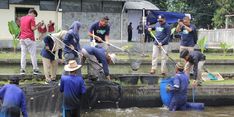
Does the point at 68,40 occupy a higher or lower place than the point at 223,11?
lower

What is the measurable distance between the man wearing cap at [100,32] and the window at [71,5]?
55.3 feet

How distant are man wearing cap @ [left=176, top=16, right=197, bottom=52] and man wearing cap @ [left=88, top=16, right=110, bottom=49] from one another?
2387 millimetres

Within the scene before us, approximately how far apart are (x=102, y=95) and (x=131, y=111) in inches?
37.4

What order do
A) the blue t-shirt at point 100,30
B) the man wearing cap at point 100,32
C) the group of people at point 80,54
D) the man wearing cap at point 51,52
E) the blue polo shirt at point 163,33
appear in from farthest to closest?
the blue polo shirt at point 163,33 < the blue t-shirt at point 100,30 < the man wearing cap at point 100,32 < the man wearing cap at point 51,52 < the group of people at point 80,54

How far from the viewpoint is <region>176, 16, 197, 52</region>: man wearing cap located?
14586 mm

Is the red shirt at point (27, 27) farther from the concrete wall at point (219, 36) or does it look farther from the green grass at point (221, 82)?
the concrete wall at point (219, 36)

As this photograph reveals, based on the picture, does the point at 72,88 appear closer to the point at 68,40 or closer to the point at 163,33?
the point at 68,40

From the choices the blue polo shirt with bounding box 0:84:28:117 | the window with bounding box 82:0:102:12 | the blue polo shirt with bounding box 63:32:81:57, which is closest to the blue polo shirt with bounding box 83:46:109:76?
the blue polo shirt with bounding box 63:32:81:57

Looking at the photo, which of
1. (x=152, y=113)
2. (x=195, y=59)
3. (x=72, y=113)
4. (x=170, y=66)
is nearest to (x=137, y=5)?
(x=170, y=66)

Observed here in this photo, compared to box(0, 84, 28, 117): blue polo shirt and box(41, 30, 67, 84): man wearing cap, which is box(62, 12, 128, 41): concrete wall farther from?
box(0, 84, 28, 117): blue polo shirt

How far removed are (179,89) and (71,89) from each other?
12.1 feet

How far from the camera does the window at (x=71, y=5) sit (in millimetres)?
30461

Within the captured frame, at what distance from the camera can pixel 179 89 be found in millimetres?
12469

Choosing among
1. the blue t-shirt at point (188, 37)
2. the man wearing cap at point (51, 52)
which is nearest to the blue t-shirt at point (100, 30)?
the man wearing cap at point (51, 52)
